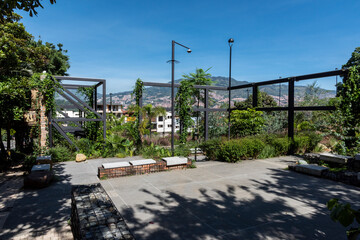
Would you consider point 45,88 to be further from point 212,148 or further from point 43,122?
point 212,148

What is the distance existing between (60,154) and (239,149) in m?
7.71

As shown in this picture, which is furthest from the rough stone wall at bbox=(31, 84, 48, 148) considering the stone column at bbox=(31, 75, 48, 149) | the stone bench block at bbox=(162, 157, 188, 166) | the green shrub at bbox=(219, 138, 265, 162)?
the green shrub at bbox=(219, 138, 265, 162)

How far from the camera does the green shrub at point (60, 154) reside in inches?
387

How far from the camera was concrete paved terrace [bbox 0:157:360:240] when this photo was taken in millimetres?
3924

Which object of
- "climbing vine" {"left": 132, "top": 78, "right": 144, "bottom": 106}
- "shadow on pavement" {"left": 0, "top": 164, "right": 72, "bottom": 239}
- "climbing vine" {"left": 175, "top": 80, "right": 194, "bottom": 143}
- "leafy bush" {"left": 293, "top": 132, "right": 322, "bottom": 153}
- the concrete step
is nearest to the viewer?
"shadow on pavement" {"left": 0, "top": 164, "right": 72, "bottom": 239}

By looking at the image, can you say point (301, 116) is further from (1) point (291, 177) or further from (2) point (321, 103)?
(1) point (291, 177)

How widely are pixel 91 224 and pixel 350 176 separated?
7021mm

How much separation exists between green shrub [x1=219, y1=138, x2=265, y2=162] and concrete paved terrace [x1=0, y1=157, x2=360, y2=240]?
1.54 meters

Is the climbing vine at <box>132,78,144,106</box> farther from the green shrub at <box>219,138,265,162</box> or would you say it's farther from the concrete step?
the concrete step

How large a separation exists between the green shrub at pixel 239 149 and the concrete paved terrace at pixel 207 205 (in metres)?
Result: 1.54

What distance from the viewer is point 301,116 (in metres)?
19.0

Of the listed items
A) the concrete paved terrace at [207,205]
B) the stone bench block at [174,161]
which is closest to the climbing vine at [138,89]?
the stone bench block at [174,161]

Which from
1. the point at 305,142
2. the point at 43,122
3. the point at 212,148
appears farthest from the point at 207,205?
the point at 305,142

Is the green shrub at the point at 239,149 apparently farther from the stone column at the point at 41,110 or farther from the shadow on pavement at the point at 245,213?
the stone column at the point at 41,110
